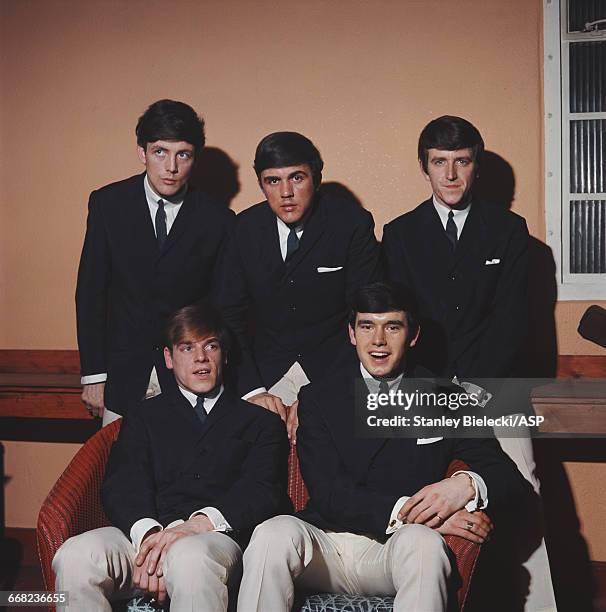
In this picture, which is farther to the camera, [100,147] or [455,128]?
[100,147]

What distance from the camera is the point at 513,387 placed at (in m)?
3.11

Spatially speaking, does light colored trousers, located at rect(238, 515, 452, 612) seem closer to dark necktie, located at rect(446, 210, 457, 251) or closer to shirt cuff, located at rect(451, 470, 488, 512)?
shirt cuff, located at rect(451, 470, 488, 512)

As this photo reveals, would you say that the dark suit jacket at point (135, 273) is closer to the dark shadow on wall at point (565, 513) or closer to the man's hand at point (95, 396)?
the man's hand at point (95, 396)

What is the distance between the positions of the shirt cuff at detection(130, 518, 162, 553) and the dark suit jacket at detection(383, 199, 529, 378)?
3.47 ft

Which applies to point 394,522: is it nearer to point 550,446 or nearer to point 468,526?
point 468,526

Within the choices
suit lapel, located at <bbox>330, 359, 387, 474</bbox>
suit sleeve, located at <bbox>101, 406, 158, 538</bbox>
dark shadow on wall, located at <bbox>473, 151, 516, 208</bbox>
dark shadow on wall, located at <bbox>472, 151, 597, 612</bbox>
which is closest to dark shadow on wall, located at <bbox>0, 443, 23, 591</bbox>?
suit sleeve, located at <bbox>101, 406, 158, 538</bbox>

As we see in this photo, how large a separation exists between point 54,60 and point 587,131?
220cm

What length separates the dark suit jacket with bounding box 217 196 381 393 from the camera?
294cm

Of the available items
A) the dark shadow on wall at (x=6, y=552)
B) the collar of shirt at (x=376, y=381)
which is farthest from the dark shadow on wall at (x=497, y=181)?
the dark shadow on wall at (x=6, y=552)

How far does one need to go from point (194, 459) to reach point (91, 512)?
34 cm

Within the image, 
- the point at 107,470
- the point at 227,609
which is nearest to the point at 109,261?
the point at 107,470

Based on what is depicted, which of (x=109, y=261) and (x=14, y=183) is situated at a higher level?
(x=14, y=183)

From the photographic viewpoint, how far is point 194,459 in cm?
271

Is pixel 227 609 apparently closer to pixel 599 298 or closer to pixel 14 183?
pixel 599 298
